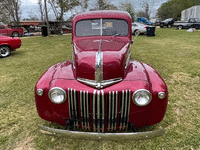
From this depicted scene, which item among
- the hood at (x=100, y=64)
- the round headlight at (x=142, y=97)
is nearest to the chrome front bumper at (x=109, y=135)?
the round headlight at (x=142, y=97)

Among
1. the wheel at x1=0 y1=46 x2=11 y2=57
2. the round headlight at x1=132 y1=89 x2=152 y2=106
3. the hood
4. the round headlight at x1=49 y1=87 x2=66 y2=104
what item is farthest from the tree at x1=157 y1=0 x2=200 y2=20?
the round headlight at x1=49 y1=87 x2=66 y2=104

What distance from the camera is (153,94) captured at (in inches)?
81.6

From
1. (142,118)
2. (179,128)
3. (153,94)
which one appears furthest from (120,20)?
(179,128)

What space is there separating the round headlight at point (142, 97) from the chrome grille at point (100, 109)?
10 centimetres

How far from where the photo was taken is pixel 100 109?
6.77ft

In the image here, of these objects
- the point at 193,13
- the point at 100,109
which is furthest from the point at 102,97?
the point at 193,13

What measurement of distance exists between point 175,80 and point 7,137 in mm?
4375

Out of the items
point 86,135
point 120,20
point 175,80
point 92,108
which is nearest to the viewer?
point 86,135

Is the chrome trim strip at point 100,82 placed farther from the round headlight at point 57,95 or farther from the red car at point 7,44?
the red car at point 7,44

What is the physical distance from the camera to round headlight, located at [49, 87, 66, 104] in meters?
2.06

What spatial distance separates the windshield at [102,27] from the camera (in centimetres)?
333

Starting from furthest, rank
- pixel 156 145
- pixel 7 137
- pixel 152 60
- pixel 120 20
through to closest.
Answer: pixel 152 60
pixel 120 20
pixel 7 137
pixel 156 145

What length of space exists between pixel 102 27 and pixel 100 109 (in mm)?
2005

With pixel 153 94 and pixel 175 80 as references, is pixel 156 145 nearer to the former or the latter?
pixel 153 94
